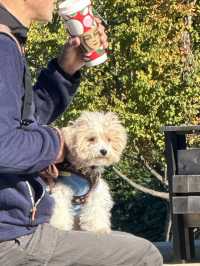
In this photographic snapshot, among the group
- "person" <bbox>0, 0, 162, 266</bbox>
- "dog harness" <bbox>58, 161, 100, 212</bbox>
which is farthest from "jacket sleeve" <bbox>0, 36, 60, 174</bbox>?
"dog harness" <bbox>58, 161, 100, 212</bbox>

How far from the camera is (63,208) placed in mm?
5375

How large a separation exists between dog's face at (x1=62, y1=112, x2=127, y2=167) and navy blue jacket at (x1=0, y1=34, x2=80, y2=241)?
6.85 ft

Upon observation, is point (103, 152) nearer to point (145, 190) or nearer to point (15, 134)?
point (15, 134)

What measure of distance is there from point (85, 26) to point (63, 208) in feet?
7.36

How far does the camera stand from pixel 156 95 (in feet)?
57.4

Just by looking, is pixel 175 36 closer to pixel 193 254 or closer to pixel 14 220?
pixel 193 254

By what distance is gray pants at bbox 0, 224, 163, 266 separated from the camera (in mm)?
2877

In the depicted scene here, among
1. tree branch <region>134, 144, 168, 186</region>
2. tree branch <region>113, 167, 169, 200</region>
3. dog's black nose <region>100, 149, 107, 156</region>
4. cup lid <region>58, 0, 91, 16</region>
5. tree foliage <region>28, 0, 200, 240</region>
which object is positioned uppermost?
tree foliage <region>28, 0, 200, 240</region>

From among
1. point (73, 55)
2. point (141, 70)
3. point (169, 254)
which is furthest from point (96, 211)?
point (141, 70)

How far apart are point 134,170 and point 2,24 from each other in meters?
18.1

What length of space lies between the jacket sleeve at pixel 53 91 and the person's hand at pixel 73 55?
29mm

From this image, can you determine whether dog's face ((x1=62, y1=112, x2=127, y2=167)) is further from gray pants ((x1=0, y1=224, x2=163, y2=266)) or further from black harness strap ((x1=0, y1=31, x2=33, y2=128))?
black harness strap ((x1=0, y1=31, x2=33, y2=128))

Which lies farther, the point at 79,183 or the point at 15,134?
the point at 79,183

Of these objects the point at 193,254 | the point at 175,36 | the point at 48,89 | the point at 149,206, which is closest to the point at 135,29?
the point at 175,36
